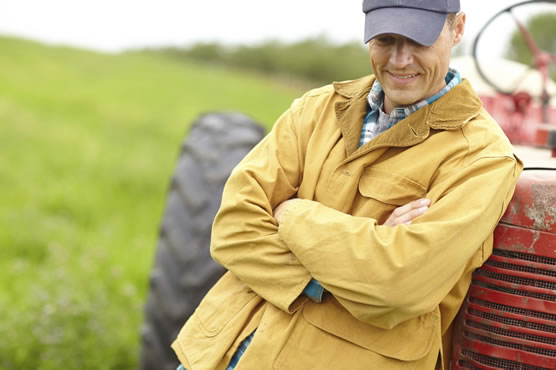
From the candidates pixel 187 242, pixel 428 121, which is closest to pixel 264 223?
pixel 428 121

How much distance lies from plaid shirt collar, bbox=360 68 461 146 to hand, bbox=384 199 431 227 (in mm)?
283

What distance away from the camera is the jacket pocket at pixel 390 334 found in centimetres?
184

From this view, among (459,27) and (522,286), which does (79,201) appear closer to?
(459,27)

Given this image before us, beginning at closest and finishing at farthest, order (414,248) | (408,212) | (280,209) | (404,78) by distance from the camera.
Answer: (414,248)
(408,212)
(404,78)
(280,209)

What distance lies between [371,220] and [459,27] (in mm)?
618

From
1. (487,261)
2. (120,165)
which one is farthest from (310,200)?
(120,165)

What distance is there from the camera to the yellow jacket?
68.5 inches

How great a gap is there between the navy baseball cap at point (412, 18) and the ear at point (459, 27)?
0.07 metres

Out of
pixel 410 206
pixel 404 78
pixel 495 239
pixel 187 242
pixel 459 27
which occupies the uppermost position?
pixel 459 27

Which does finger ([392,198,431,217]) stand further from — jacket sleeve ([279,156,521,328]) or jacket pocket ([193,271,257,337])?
jacket pocket ([193,271,257,337])

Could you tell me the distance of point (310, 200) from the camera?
78.1 inches

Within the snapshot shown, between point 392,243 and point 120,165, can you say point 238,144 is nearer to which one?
point 392,243

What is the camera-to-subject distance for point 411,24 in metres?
1.84

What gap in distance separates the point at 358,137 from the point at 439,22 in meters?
0.38
